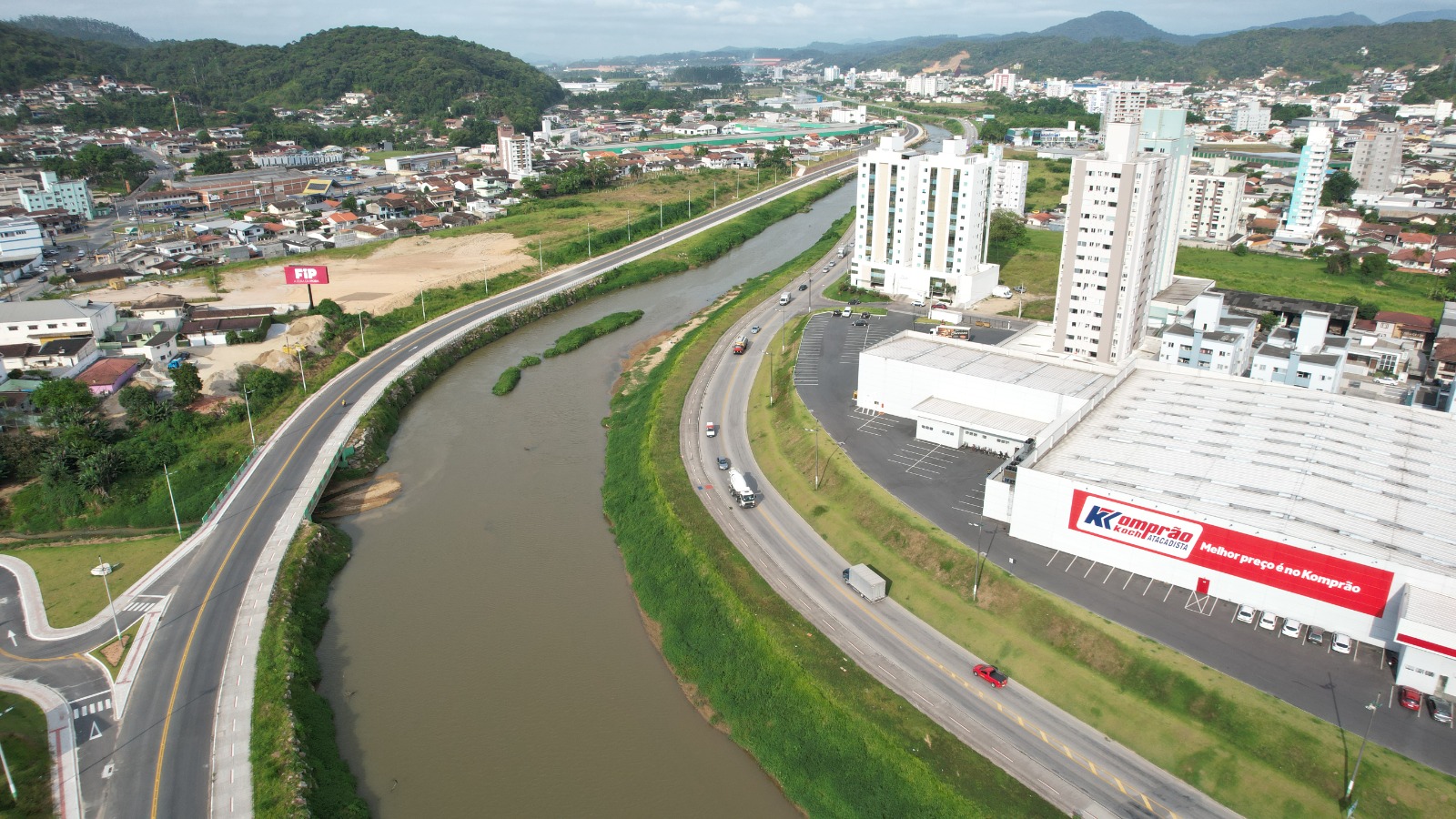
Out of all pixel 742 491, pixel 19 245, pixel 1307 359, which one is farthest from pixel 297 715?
pixel 19 245

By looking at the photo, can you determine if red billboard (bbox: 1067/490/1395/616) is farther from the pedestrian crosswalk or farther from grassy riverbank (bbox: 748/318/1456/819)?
the pedestrian crosswalk

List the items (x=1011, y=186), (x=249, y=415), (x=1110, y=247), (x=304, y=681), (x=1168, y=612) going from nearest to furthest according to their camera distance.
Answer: (x=1168, y=612) < (x=304, y=681) < (x=1110, y=247) < (x=249, y=415) < (x=1011, y=186)

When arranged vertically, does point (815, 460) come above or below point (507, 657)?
above

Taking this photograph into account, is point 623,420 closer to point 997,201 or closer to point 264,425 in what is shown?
point 264,425

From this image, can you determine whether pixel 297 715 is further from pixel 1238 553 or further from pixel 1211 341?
pixel 1211 341

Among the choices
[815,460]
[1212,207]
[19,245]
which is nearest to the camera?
[815,460]

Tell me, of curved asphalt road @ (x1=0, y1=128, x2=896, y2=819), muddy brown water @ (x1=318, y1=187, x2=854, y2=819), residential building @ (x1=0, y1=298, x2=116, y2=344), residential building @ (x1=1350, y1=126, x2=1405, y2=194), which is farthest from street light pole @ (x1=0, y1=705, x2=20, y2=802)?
residential building @ (x1=1350, y1=126, x2=1405, y2=194)

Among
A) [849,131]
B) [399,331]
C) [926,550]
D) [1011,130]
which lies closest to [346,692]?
[926,550]
